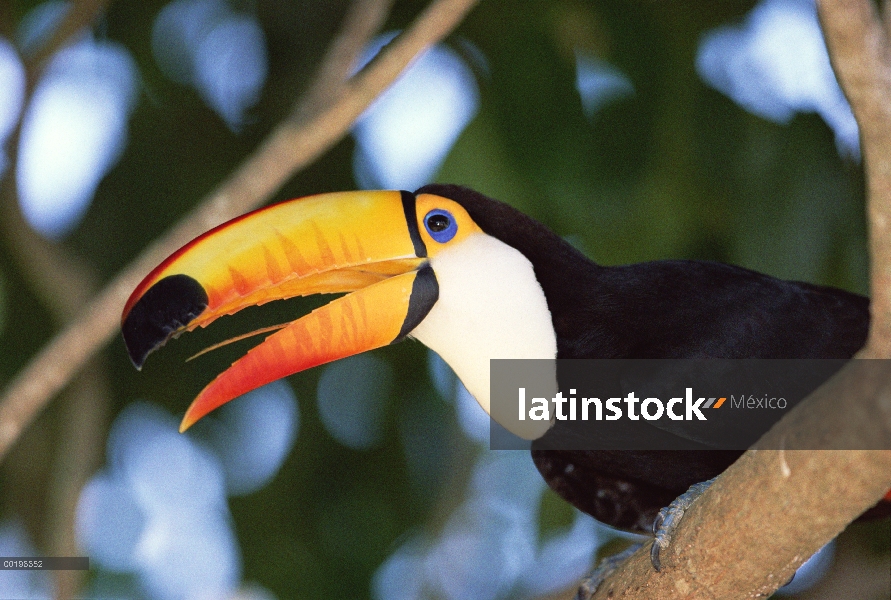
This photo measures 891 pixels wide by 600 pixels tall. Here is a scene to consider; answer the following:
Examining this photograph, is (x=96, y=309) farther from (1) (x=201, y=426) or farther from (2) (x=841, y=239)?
(2) (x=841, y=239)

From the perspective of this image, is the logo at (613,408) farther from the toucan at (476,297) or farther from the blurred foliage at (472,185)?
the blurred foliage at (472,185)

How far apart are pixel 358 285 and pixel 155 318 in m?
0.51

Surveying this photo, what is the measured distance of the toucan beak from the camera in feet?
6.58

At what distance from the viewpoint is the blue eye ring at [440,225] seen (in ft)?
7.55

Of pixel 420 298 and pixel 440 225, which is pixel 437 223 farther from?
pixel 420 298

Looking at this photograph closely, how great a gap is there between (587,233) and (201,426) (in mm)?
1964

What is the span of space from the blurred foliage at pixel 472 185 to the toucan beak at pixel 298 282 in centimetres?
91

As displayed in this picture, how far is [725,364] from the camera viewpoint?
2084 mm

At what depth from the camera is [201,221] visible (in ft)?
9.66

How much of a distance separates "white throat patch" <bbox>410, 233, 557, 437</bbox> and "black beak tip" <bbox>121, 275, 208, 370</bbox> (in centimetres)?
58

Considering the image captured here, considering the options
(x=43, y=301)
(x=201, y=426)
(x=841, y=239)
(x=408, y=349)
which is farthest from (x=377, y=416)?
(x=841, y=239)

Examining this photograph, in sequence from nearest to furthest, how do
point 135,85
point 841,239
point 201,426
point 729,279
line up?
point 729,279, point 841,239, point 135,85, point 201,426

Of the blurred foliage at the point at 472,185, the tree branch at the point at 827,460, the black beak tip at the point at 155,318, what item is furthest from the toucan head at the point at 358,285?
the blurred foliage at the point at 472,185

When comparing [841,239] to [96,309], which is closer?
[96,309]
